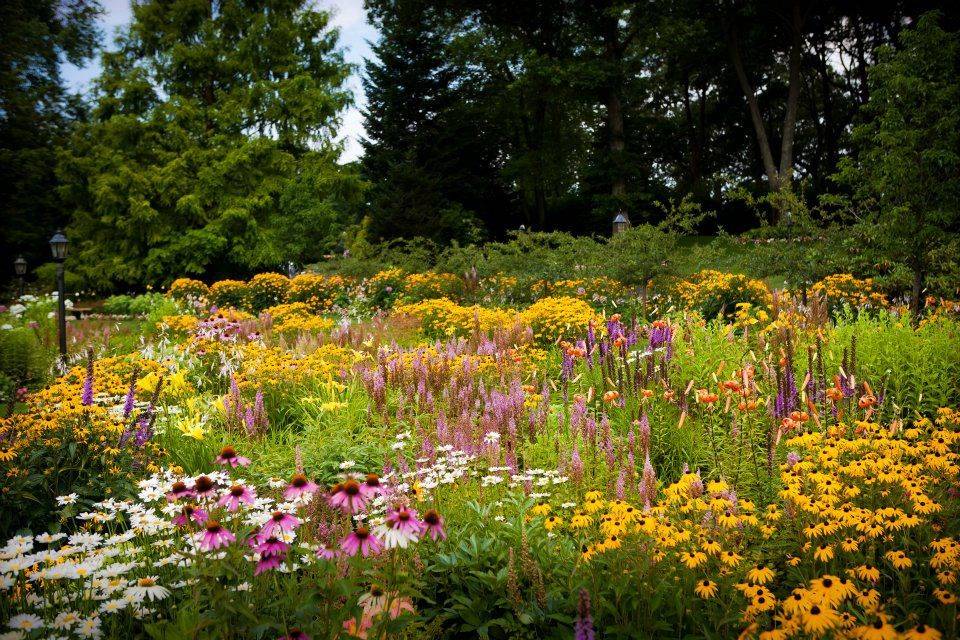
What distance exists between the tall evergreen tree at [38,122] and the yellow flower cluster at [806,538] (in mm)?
23564

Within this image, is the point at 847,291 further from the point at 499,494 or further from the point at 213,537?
the point at 213,537

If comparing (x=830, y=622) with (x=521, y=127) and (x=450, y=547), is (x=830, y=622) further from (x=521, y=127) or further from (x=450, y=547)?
(x=521, y=127)

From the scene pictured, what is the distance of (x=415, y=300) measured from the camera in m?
12.0

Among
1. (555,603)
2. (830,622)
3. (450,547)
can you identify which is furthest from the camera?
(450,547)

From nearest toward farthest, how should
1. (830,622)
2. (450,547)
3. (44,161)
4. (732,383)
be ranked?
(830,622)
(450,547)
(732,383)
(44,161)

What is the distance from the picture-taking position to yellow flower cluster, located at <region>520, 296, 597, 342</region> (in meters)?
7.23


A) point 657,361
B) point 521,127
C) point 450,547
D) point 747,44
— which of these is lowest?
point 450,547

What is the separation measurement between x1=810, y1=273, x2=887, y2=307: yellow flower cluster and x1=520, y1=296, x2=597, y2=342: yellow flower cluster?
3142 millimetres

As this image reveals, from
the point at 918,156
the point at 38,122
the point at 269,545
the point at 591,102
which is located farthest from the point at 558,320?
the point at 38,122

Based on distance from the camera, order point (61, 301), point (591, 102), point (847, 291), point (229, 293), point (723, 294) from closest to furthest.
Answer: point (847, 291), point (723, 294), point (61, 301), point (229, 293), point (591, 102)

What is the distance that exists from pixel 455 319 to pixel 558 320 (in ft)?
4.66

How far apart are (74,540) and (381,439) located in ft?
6.70

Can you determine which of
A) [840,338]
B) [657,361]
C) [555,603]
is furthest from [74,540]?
[840,338]

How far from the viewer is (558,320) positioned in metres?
7.34
